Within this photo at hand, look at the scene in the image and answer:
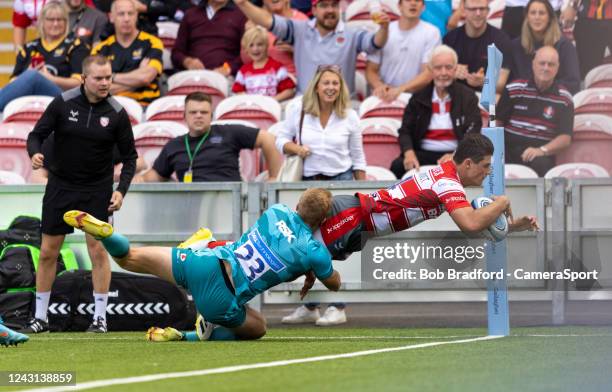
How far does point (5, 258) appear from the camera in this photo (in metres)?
10.9

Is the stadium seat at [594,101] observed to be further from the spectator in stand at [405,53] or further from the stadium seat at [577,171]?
the spectator in stand at [405,53]

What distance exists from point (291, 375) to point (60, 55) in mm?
9016

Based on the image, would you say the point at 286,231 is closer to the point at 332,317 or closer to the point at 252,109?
the point at 332,317

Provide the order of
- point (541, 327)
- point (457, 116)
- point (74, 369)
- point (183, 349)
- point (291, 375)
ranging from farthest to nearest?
point (457, 116) < point (541, 327) < point (183, 349) < point (74, 369) < point (291, 375)

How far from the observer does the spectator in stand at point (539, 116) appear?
12.0 meters

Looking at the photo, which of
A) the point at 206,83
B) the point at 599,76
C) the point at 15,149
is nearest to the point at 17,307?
the point at 15,149

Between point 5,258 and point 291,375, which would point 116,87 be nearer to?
point 5,258

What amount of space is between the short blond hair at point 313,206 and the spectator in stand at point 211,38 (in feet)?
19.5

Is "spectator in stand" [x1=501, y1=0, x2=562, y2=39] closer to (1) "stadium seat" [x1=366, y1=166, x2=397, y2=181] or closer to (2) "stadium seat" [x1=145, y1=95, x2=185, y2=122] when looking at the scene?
(1) "stadium seat" [x1=366, y1=166, x2=397, y2=181]

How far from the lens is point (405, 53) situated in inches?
530

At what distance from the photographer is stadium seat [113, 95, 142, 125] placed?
1343cm

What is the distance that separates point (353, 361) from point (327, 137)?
16.0 feet

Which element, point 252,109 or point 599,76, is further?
point 599,76

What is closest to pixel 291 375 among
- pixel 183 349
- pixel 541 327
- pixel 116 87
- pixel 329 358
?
pixel 329 358
